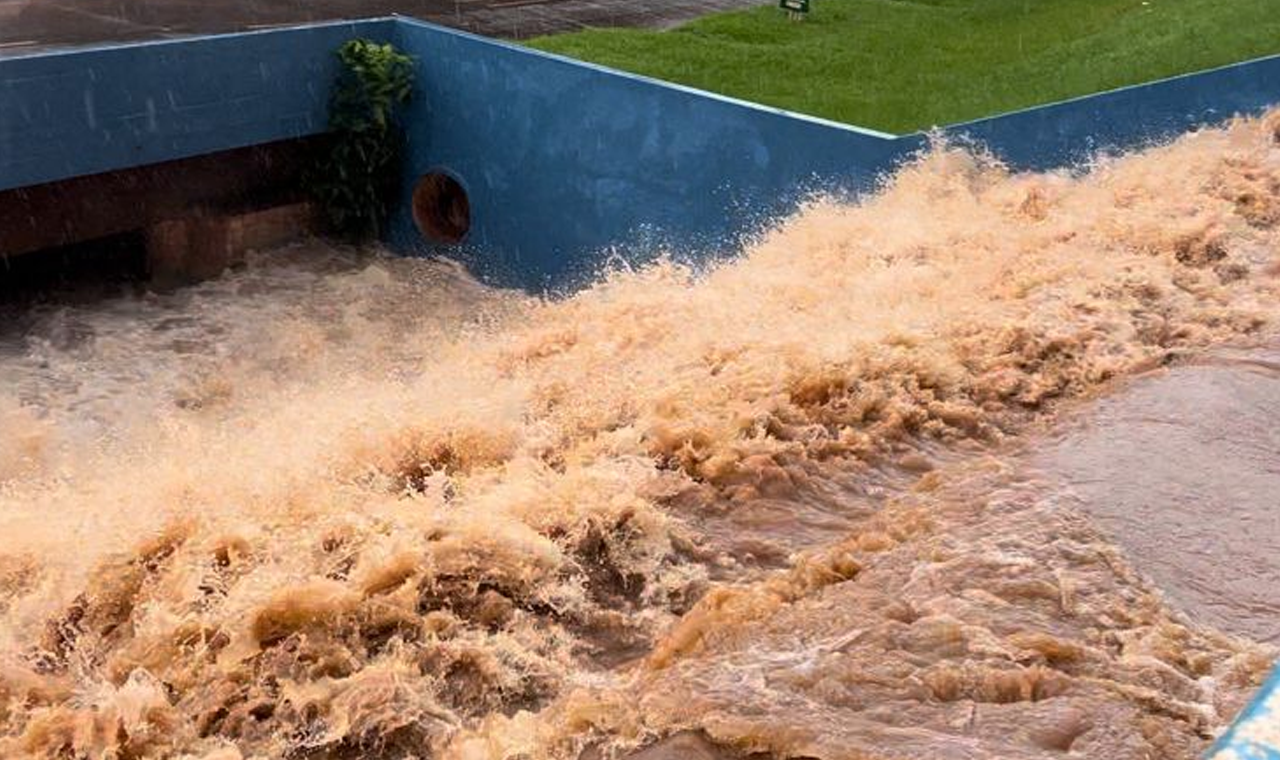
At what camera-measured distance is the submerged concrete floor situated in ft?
38.6

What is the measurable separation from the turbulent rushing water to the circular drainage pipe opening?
3093mm

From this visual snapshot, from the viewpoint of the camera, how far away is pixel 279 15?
44.1 feet

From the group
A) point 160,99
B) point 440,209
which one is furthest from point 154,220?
point 440,209

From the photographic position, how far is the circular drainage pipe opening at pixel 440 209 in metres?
11.4

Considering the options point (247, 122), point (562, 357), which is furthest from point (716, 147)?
point (247, 122)

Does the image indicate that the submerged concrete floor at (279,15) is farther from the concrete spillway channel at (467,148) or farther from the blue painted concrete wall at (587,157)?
the blue painted concrete wall at (587,157)

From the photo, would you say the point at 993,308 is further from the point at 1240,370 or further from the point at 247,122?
the point at 247,122

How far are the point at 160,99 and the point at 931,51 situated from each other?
24.0ft

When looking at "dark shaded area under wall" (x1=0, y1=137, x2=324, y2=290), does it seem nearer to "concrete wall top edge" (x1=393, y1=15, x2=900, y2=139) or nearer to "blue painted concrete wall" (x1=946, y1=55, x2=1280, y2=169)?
"concrete wall top edge" (x1=393, y1=15, x2=900, y2=139)

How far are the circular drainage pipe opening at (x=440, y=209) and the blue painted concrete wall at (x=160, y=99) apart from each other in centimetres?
103

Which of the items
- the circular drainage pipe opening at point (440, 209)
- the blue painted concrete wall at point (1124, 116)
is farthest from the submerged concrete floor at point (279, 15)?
the blue painted concrete wall at point (1124, 116)

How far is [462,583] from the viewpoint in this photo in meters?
4.54

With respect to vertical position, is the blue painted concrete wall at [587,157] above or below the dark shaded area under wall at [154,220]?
above

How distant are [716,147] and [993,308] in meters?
2.96
